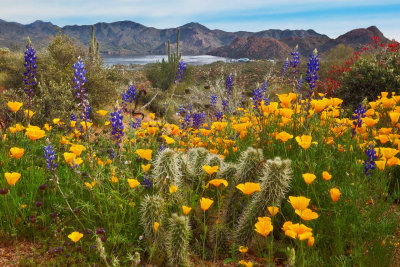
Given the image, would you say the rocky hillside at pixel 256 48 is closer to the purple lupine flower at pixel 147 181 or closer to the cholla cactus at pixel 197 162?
the cholla cactus at pixel 197 162

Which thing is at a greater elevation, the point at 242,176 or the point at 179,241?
the point at 242,176

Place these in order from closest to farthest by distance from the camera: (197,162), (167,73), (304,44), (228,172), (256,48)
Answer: (228,172) < (197,162) < (167,73) < (256,48) < (304,44)

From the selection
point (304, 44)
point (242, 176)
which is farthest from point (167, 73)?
point (304, 44)

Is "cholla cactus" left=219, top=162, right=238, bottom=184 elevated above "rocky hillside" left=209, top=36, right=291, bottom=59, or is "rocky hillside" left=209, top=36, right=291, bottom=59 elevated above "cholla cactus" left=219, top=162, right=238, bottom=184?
"rocky hillside" left=209, top=36, right=291, bottom=59

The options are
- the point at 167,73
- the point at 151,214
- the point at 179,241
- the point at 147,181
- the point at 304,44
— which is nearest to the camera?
the point at 179,241

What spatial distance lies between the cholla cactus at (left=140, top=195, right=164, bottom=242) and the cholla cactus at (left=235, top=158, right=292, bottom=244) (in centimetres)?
68

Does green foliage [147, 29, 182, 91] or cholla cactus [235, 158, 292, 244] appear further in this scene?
green foliage [147, 29, 182, 91]

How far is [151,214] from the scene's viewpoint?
2420 millimetres

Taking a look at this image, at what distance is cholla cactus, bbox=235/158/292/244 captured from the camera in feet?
8.02

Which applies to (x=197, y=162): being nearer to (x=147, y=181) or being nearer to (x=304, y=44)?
(x=147, y=181)

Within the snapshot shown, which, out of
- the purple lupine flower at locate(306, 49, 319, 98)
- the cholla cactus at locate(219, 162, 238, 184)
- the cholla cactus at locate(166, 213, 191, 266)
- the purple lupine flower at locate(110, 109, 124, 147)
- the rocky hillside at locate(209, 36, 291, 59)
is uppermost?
the rocky hillside at locate(209, 36, 291, 59)

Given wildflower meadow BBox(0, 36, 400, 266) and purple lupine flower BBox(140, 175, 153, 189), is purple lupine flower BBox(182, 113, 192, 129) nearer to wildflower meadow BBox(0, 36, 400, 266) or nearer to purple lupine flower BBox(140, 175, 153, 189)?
wildflower meadow BBox(0, 36, 400, 266)

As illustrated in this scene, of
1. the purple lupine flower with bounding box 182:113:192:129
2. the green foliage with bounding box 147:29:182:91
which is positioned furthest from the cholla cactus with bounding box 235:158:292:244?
the green foliage with bounding box 147:29:182:91

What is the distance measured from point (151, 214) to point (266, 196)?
943mm
